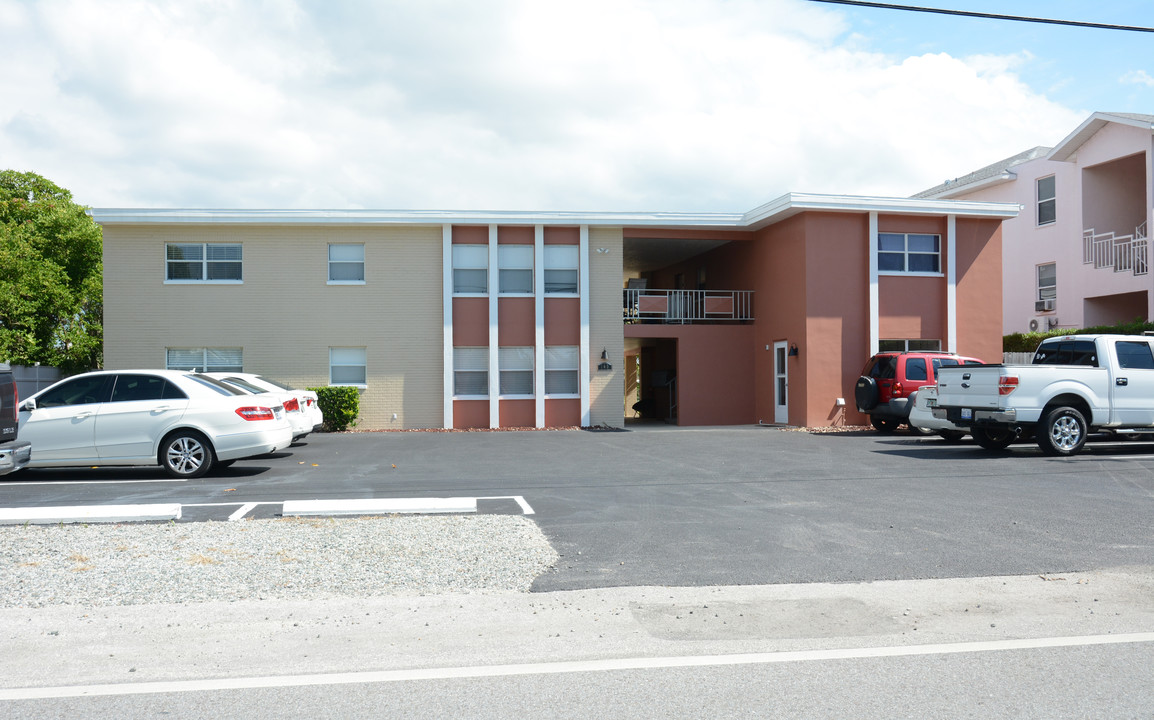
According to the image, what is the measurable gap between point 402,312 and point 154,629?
17.5 m

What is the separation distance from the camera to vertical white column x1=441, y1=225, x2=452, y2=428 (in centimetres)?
2242

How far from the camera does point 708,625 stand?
546 cm

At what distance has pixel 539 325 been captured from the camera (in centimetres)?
2283

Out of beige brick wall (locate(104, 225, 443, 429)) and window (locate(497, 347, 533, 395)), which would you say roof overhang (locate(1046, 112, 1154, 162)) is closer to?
window (locate(497, 347, 533, 395))

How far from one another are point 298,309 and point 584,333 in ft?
24.6

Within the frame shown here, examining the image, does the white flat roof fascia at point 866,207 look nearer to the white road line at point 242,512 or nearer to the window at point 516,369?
the window at point 516,369

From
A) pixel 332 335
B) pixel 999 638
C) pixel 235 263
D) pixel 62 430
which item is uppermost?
pixel 235 263

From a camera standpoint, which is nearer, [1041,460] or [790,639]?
[790,639]

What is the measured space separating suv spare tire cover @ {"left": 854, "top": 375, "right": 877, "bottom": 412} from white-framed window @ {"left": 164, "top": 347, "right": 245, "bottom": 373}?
49.9 feet

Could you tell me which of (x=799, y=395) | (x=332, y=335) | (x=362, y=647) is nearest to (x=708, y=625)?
(x=362, y=647)

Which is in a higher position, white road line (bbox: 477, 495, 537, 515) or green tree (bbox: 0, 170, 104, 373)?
green tree (bbox: 0, 170, 104, 373)

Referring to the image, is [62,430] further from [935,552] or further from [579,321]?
[579,321]

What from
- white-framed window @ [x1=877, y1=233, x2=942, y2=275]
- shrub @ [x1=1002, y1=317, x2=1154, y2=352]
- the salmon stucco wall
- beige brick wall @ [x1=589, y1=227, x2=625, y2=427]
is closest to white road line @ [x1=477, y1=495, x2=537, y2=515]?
beige brick wall @ [x1=589, y1=227, x2=625, y2=427]

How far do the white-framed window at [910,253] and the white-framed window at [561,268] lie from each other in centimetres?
799
